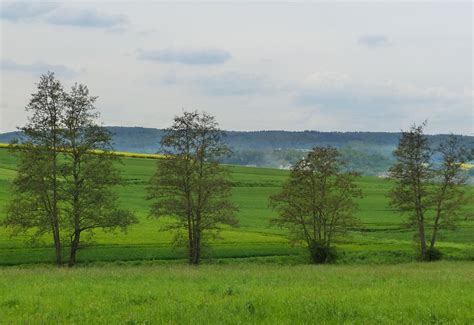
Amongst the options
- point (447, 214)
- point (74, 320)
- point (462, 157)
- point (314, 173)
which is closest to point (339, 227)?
point (314, 173)

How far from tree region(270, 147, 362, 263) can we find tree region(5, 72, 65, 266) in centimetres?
1701

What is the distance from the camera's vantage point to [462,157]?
47250 mm

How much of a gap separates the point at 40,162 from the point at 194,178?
37.3 ft

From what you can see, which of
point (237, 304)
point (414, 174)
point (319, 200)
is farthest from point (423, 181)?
point (237, 304)

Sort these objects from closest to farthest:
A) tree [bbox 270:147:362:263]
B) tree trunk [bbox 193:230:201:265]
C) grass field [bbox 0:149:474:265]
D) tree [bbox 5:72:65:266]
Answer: tree [bbox 5:72:65:266] < tree trunk [bbox 193:230:201:265] < grass field [bbox 0:149:474:265] < tree [bbox 270:147:362:263]

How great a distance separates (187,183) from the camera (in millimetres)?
40594

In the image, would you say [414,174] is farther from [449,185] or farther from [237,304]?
[237,304]

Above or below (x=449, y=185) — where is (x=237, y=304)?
below

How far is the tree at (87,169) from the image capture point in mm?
36406

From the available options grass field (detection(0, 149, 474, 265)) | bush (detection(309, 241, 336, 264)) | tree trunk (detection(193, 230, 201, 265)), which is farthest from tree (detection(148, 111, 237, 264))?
bush (detection(309, 241, 336, 264))

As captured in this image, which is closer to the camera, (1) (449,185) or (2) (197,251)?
(2) (197,251)

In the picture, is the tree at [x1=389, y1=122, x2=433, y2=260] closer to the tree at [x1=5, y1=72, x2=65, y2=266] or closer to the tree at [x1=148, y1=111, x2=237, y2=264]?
the tree at [x1=148, y1=111, x2=237, y2=264]

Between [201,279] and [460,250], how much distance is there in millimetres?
37402

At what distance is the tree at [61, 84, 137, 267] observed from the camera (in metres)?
36.4
